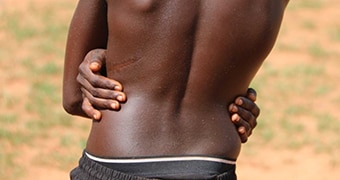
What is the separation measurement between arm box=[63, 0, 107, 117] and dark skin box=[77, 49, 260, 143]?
0.12ft

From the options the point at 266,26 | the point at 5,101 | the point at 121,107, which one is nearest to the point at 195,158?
the point at 121,107

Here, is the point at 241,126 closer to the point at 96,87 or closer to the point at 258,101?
the point at 96,87

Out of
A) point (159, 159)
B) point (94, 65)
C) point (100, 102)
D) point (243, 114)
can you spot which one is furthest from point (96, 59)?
point (243, 114)

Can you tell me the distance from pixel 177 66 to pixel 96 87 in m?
0.32

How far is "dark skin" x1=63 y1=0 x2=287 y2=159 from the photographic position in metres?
2.68

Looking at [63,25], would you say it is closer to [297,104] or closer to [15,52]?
[15,52]

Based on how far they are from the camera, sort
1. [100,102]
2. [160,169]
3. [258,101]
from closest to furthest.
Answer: [160,169]
[100,102]
[258,101]

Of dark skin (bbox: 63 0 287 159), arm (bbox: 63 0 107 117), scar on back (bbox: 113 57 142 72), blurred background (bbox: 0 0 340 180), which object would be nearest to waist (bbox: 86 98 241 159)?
dark skin (bbox: 63 0 287 159)

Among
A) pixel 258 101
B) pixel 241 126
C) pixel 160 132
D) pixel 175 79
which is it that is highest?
pixel 175 79

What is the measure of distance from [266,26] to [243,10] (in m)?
0.10

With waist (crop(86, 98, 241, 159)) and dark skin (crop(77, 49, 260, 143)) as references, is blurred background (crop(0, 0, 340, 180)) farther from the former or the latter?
waist (crop(86, 98, 241, 159))

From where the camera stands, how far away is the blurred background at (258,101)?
22.0ft

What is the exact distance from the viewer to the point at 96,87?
9.44 feet

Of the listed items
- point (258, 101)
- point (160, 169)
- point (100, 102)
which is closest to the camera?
point (160, 169)
